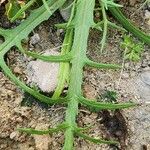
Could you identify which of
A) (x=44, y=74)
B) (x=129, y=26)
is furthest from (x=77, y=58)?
(x=129, y=26)

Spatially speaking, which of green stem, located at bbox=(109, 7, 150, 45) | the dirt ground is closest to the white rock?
the dirt ground

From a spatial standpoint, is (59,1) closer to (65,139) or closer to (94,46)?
(94,46)

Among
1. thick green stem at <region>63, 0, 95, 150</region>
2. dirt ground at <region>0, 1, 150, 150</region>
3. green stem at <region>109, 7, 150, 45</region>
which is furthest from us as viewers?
green stem at <region>109, 7, 150, 45</region>

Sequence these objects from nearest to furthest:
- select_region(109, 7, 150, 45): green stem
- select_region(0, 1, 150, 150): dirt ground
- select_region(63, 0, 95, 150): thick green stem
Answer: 1. select_region(63, 0, 95, 150): thick green stem
2. select_region(0, 1, 150, 150): dirt ground
3. select_region(109, 7, 150, 45): green stem

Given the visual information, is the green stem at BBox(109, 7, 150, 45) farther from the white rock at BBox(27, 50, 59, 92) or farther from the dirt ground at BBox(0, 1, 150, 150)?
the white rock at BBox(27, 50, 59, 92)

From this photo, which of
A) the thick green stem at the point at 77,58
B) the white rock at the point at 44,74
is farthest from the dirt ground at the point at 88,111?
the thick green stem at the point at 77,58

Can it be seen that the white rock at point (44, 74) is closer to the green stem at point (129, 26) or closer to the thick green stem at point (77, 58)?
the thick green stem at point (77, 58)

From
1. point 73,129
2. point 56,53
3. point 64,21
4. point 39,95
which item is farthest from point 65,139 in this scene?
point 64,21
